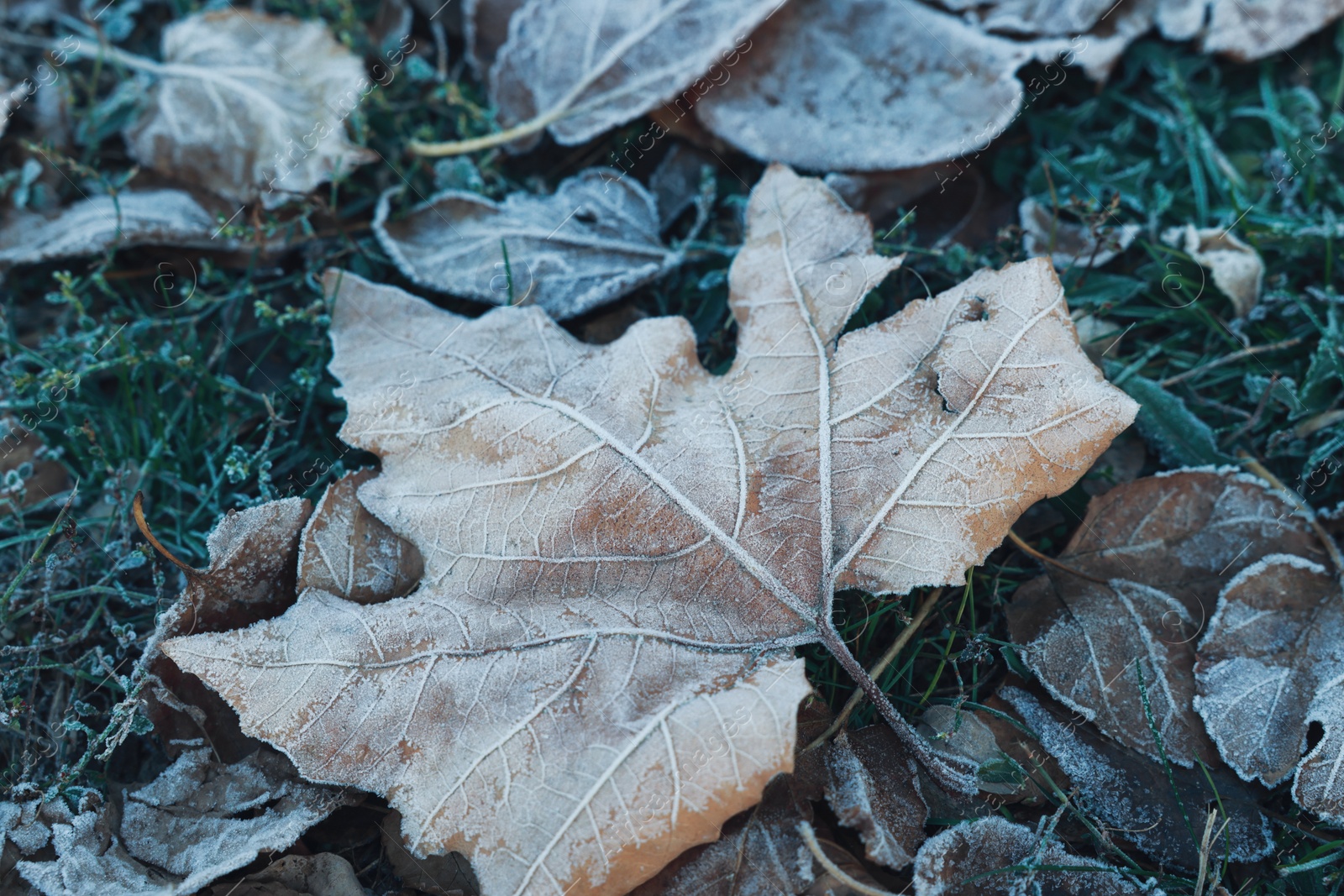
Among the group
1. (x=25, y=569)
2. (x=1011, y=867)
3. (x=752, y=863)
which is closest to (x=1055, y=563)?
(x=1011, y=867)

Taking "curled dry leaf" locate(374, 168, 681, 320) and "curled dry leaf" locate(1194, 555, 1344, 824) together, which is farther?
"curled dry leaf" locate(374, 168, 681, 320)

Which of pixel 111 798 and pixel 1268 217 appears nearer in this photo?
pixel 111 798

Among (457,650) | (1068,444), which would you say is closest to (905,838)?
(1068,444)

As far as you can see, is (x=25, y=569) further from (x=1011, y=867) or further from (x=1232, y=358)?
(x=1232, y=358)

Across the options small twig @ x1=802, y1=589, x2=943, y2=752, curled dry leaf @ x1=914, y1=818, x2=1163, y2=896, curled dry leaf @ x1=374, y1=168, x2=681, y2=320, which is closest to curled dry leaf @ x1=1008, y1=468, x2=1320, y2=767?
small twig @ x1=802, y1=589, x2=943, y2=752

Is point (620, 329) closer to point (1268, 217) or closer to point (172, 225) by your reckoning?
point (172, 225)

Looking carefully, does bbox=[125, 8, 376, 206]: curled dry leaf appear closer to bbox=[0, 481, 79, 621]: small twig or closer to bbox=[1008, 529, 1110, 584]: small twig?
bbox=[0, 481, 79, 621]: small twig
